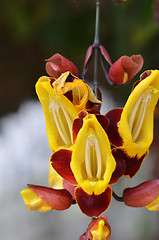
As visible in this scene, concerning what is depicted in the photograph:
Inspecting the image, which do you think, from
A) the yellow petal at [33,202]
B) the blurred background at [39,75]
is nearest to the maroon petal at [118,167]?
→ the yellow petal at [33,202]

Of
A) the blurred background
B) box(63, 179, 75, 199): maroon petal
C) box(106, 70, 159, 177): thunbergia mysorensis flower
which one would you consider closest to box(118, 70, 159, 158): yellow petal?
box(106, 70, 159, 177): thunbergia mysorensis flower

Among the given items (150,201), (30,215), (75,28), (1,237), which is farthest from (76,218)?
(150,201)

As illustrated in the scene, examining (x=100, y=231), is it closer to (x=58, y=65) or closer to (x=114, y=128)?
(x=114, y=128)

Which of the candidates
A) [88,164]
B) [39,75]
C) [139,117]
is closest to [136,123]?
[139,117]

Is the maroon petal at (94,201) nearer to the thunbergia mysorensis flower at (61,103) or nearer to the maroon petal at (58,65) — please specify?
the thunbergia mysorensis flower at (61,103)

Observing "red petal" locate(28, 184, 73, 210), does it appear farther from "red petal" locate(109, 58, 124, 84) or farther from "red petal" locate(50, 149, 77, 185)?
"red petal" locate(109, 58, 124, 84)

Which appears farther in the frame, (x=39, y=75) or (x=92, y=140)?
(x=39, y=75)

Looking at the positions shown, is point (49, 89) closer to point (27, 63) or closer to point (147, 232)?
point (27, 63)
